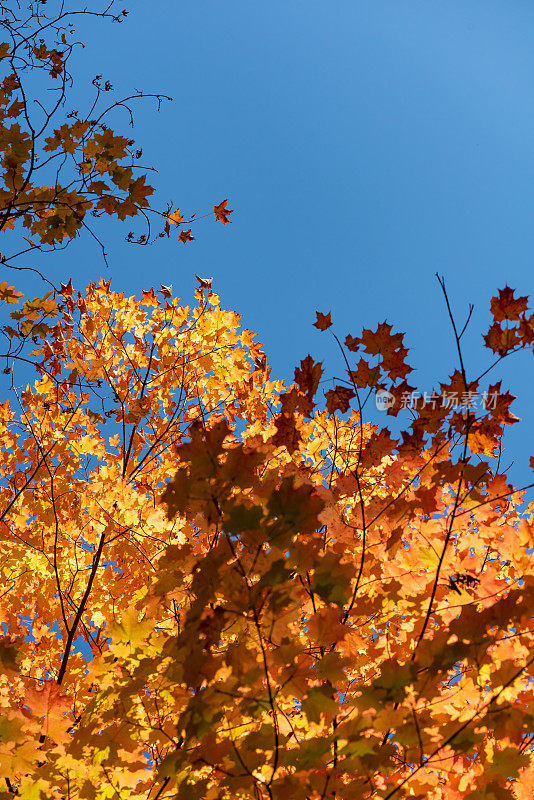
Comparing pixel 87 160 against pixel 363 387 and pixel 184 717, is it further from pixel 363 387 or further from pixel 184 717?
pixel 184 717

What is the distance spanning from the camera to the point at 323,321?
2.83 metres

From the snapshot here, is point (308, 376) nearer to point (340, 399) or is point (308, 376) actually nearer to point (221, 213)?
point (340, 399)

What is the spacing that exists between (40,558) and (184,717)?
284cm

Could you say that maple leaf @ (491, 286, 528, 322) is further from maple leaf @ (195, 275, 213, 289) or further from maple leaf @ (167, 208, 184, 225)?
maple leaf @ (195, 275, 213, 289)

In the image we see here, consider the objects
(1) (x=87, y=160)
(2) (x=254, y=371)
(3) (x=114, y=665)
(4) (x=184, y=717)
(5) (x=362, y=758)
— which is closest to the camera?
(4) (x=184, y=717)

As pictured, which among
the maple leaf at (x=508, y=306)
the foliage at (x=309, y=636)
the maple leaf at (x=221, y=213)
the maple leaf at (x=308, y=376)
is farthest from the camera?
the maple leaf at (x=221, y=213)

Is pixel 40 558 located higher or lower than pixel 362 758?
higher

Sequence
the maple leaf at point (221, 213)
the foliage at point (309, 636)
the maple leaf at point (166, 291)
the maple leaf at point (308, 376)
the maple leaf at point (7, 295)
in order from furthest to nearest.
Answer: the maple leaf at point (166, 291) → the maple leaf at point (221, 213) → the maple leaf at point (7, 295) → the maple leaf at point (308, 376) → the foliage at point (309, 636)

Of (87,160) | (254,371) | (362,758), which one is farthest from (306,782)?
(254,371)

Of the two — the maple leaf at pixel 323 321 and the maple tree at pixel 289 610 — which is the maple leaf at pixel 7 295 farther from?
the maple leaf at pixel 323 321

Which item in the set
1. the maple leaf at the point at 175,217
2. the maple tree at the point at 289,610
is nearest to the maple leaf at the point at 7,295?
the maple tree at the point at 289,610

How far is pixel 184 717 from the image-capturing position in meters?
1.48

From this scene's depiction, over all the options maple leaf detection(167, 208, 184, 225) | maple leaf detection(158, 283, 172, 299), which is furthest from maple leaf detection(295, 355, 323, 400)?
maple leaf detection(158, 283, 172, 299)

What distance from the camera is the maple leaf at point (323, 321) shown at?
Result: 2.78 meters
